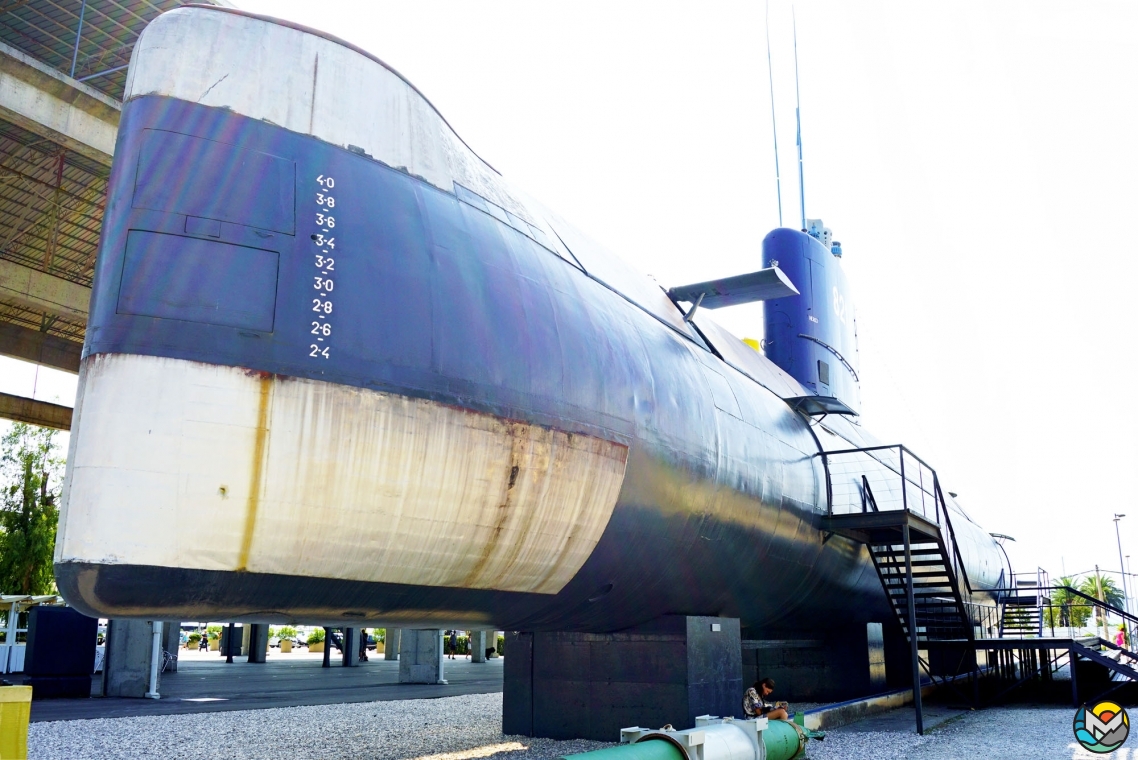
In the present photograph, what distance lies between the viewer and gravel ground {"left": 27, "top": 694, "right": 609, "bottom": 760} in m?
9.77

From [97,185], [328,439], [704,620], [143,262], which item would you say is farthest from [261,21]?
[97,185]

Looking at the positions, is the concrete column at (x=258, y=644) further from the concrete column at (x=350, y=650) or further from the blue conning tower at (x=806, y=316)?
the blue conning tower at (x=806, y=316)

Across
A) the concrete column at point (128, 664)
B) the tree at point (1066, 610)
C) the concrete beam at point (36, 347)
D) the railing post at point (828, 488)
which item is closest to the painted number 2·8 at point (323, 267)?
the railing post at point (828, 488)

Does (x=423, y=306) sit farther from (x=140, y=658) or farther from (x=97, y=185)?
(x=97, y=185)

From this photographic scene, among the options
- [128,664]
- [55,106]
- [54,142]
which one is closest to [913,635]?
[128,664]

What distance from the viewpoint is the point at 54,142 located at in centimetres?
1917

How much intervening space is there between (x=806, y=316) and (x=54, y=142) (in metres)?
15.8

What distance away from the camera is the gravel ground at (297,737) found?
977cm

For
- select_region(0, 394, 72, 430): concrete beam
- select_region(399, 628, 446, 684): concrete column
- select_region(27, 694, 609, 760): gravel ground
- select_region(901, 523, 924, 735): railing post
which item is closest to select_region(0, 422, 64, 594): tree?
select_region(0, 394, 72, 430): concrete beam

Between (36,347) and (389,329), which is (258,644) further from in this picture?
(389,329)

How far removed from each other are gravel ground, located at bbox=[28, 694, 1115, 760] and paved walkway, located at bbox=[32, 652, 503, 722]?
147 centimetres

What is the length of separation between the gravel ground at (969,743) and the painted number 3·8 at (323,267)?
7438 mm

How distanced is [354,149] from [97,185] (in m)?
19.8

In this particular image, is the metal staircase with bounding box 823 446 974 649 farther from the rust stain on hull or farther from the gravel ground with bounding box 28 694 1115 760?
the rust stain on hull
